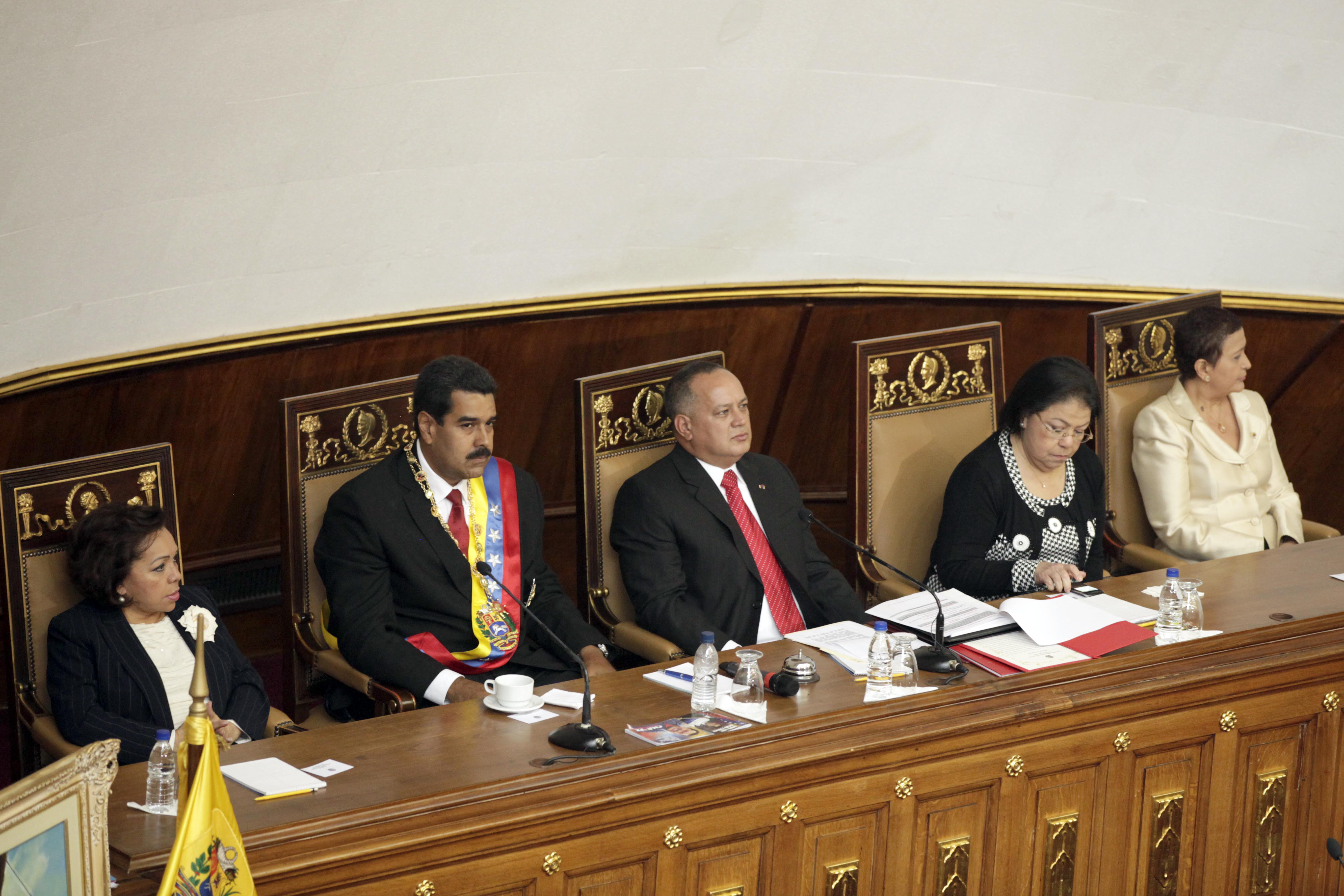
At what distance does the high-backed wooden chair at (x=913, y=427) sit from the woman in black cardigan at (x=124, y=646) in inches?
65.2

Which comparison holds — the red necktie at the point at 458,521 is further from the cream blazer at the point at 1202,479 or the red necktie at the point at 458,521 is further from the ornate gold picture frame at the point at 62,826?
the cream blazer at the point at 1202,479

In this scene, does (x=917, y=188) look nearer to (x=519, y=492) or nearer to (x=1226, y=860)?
(x=519, y=492)

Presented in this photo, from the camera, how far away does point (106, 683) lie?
107 inches

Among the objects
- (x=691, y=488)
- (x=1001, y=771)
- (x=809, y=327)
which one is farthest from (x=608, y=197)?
(x=1001, y=771)

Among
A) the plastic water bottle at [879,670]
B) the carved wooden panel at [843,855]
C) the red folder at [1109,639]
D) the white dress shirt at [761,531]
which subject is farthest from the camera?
the white dress shirt at [761,531]

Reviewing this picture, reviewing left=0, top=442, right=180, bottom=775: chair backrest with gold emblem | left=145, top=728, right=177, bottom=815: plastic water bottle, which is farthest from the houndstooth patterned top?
left=145, top=728, right=177, bottom=815: plastic water bottle

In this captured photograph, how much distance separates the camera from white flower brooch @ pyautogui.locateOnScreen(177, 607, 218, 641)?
2803 millimetres

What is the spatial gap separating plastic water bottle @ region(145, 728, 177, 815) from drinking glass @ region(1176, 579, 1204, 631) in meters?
1.84

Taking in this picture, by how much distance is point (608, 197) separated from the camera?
4.33m

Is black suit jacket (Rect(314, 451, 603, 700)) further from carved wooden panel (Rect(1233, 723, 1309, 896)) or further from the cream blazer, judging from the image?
the cream blazer

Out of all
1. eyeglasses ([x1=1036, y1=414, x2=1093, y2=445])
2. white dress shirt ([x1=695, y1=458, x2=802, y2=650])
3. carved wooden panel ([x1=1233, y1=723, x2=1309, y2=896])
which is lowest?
carved wooden panel ([x1=1233, y1=723, x2=1309, y2=896])

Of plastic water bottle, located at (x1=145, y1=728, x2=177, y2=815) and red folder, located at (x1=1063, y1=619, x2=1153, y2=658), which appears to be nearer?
plastic water bottle, located at (x1=145, y1=728, x2=177, y2=815)

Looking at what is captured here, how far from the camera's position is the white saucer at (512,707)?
2.44m

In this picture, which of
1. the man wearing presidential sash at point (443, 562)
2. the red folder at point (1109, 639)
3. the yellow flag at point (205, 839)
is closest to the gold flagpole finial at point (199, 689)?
the yellow flag at point (205, 839)
